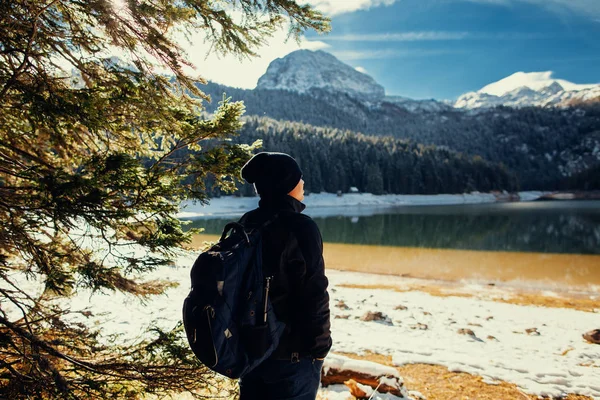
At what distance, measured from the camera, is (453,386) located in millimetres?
5098

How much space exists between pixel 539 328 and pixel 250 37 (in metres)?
9.83

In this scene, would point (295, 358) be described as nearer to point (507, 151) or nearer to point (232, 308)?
point (232, 308)

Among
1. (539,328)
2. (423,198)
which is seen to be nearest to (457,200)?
(423,198)

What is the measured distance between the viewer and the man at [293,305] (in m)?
1.83

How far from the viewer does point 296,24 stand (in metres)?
3.39

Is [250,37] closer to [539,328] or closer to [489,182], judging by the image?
[539,328]

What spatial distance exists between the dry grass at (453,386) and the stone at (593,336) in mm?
3925

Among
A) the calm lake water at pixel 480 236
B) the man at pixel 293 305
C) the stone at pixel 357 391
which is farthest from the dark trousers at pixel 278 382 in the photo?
the calm lake water at pixel 480 236

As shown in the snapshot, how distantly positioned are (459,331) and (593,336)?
113 inches

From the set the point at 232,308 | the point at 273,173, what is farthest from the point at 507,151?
the point at 232,308

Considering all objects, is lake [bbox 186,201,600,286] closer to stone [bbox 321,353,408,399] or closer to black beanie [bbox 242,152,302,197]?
stone [bbox 321,353,408,399]

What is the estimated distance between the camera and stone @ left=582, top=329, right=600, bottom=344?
7852 millimetres

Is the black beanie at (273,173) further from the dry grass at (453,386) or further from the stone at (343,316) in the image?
the stone at (343,316)

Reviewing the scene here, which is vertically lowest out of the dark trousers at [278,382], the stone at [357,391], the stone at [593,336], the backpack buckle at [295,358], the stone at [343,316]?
the stone at [343,316]
